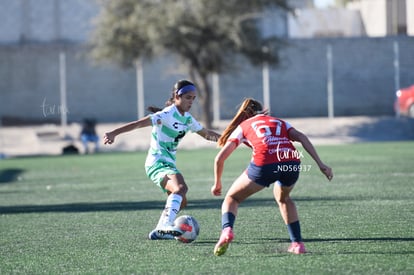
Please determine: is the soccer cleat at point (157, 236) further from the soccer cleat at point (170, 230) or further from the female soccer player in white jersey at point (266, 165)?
the female soccer player in white jersey at point (266, 165)

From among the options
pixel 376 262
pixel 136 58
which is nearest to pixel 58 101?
pixel 136 58

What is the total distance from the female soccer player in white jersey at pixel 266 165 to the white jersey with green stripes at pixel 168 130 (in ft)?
4.71

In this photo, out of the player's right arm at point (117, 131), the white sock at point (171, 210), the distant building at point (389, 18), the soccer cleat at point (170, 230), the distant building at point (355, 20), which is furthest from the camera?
the distant building at point (355, 20)

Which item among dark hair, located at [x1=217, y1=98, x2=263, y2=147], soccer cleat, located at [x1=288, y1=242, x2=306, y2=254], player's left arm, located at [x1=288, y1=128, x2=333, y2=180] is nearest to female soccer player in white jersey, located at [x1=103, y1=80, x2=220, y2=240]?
dark hair, located at [x1=217, y1=98, x2=263, y2=147]

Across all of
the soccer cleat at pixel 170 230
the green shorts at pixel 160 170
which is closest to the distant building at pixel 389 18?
the green shorts at pixel 160 170

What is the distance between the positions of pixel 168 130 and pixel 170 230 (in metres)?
1.16

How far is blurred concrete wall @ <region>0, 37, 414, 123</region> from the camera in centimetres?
4069

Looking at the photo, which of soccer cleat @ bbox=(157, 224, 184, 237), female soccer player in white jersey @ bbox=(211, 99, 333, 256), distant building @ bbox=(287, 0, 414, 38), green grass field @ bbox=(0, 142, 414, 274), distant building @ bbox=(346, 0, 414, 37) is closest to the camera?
green grass field @ bbox=(0, 142, 414, 274)

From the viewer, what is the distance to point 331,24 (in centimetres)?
5953

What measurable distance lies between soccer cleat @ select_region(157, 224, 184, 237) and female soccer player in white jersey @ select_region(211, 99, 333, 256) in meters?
1.08

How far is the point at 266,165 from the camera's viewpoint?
7.75 m

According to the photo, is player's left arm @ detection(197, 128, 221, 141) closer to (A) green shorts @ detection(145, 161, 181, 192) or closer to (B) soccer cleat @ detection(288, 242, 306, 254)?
(A) green shorts @ detection(145, 161, 181, 192)

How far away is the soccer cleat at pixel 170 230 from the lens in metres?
8.89

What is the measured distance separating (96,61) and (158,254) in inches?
1196
